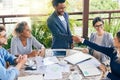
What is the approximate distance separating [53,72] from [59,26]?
1.06 m

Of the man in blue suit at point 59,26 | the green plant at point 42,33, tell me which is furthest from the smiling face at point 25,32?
the green plant at point 42,33

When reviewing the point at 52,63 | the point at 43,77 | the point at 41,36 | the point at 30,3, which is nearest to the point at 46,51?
the point at 52,63

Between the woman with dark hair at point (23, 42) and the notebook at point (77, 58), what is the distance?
38 centimetres

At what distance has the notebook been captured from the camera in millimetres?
3286

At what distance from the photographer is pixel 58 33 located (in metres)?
3.84

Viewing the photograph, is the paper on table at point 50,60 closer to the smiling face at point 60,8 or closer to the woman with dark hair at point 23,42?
the woman with dark hair at point 23,42

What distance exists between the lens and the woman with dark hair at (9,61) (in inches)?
105

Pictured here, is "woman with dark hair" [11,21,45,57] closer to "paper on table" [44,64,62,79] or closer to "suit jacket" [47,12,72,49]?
"suit jacket" [47,12,72,49]

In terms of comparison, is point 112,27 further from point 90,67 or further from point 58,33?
point 90,67

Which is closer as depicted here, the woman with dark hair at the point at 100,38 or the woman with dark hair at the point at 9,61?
the woman with dark hair at the point at 9,61

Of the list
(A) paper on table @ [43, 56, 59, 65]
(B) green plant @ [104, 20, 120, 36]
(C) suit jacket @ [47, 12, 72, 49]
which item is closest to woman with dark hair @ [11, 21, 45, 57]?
(A) paper on table @ [43, 56, 59, 65]

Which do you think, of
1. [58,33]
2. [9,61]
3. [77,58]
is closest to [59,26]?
[58,33]

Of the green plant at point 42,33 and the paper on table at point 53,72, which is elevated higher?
the green plant at point 42,33

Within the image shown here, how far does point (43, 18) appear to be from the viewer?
5094 mm
